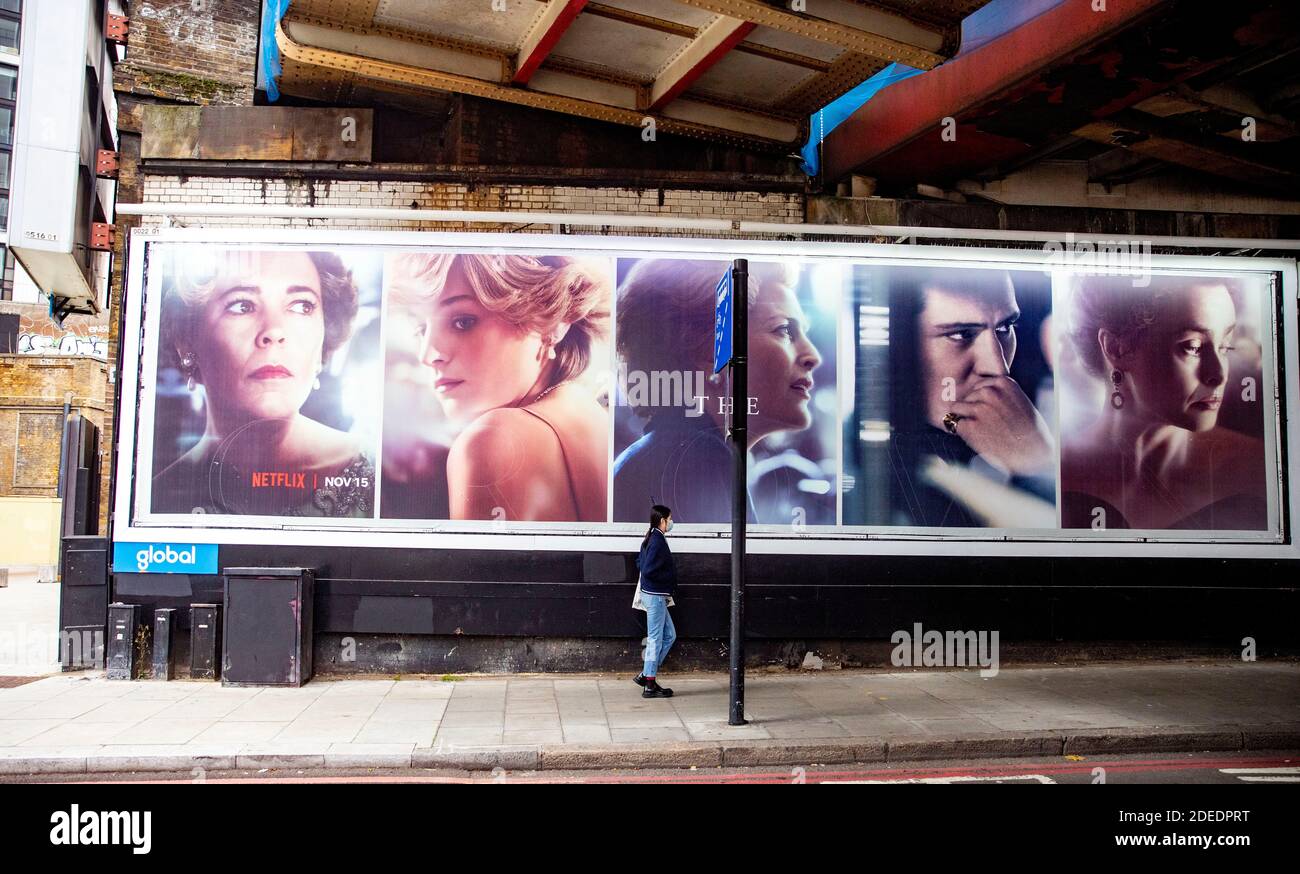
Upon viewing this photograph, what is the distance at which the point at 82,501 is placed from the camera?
33.0ft

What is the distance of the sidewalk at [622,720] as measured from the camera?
6504mm

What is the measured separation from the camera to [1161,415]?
9.98 m

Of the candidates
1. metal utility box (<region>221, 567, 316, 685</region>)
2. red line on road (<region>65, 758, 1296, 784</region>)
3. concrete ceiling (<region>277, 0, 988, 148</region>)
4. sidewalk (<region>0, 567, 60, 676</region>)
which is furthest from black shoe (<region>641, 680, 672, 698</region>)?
sidewalk (<region>0, 567, 60, 676</region>)

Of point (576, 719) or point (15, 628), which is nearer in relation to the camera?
point (576, 719)

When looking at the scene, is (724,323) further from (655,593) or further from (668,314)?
(655,593)

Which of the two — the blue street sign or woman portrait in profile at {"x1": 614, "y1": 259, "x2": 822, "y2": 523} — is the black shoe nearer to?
woman portrait in profile at {"x1": 614, "y1": 259, "x2": 822, "y2": 523}

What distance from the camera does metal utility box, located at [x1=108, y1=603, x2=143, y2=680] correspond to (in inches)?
349

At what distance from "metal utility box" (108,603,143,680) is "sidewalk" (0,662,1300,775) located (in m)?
0.20

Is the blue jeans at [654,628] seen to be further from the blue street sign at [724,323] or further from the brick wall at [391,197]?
the brick wall at [391,197]

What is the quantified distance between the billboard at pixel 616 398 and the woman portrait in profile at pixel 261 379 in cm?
2

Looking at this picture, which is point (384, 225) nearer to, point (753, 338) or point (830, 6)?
point (753, 338)

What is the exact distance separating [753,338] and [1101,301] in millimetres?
4144

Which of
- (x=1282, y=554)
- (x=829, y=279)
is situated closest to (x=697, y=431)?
(x=829, y=279)
